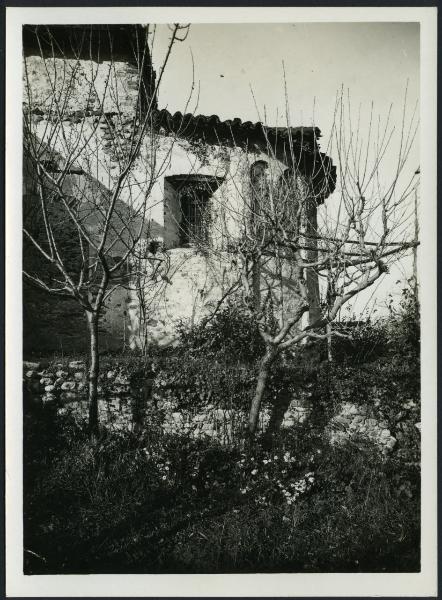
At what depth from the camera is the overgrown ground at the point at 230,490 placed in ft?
10.7

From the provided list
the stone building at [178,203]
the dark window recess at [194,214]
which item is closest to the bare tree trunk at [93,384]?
the stone building at [178,203]

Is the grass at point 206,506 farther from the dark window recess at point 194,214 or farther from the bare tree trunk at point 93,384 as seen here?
the dark window recess at point 194,214

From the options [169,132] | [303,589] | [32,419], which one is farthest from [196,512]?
[169,132]

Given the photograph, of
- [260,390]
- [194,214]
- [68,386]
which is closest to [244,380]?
[260,390]

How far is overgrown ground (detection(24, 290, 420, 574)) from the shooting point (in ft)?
10.7

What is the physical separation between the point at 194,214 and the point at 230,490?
15.2 feet

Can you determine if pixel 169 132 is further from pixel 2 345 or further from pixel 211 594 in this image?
pixel 211 594

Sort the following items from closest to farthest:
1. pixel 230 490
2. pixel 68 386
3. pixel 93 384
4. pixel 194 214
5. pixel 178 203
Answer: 1. pixel 230 490
2. pixel 93 384
3. pixel 68 386
4. pixel 178 203
5. pixel 194 214

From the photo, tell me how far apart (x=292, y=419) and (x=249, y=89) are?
388cm


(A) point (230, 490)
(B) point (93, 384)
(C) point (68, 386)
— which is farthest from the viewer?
(C) point (68, 386)

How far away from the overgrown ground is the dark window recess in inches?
106

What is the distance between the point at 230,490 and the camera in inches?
152

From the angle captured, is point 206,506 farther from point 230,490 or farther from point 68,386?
point 68,386

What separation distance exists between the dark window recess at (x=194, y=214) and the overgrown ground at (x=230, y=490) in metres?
2.70
